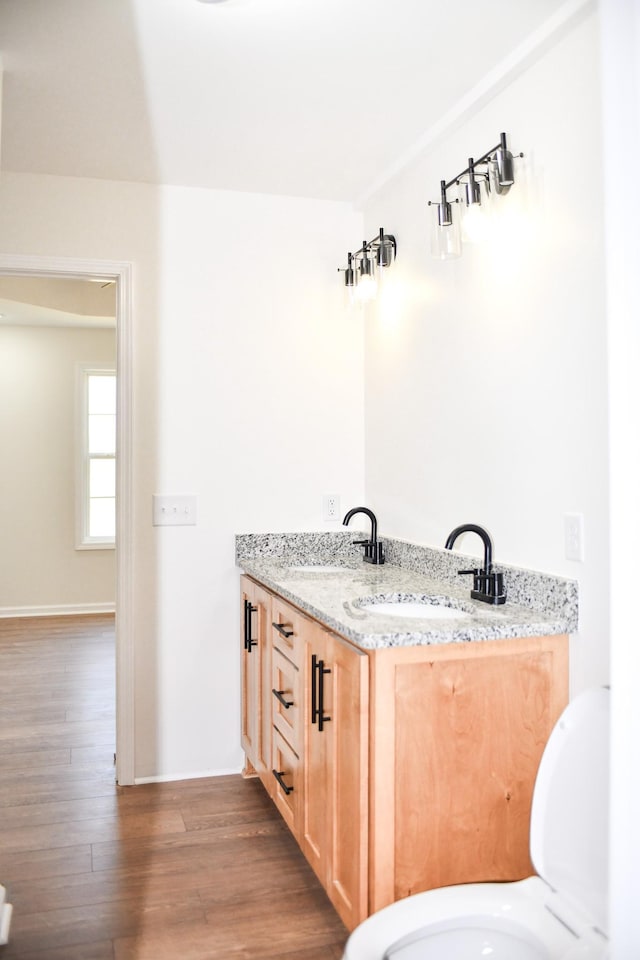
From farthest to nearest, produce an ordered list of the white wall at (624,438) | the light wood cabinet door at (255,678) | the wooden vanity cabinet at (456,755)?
the light wood cabinet door at (255,678) → the wooden vanity cabinet at (456,755) → the white wall at (624,438)

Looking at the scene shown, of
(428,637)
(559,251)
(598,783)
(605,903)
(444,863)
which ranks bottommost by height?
(444,863)

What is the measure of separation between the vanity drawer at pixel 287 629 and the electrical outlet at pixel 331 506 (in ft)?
2.68

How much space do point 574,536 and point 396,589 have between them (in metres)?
0.67

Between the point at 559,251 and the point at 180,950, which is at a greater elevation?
the point at 559,251

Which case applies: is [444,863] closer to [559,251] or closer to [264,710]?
[264,710]

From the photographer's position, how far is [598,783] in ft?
5.11

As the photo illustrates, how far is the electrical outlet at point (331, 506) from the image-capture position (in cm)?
345

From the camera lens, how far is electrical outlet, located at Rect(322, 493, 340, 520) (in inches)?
136

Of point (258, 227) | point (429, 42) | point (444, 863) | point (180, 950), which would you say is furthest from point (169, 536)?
point (429, 42)

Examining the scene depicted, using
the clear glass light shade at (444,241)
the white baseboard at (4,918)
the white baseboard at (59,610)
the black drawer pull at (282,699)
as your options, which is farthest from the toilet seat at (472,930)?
the white baseboard at (59,610)

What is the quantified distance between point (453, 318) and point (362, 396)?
0.91m

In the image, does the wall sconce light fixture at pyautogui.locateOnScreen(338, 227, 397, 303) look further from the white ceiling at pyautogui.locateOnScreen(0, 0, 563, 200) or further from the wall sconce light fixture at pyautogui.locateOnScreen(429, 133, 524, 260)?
the wall sconce light fixture at pyautogui.locateOnScreen(429, 133, 524, 260)

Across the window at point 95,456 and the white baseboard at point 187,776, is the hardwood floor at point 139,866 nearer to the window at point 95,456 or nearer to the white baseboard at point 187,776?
the white baseboard at point 187,776

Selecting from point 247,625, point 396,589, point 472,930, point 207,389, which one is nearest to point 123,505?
point 207,389
